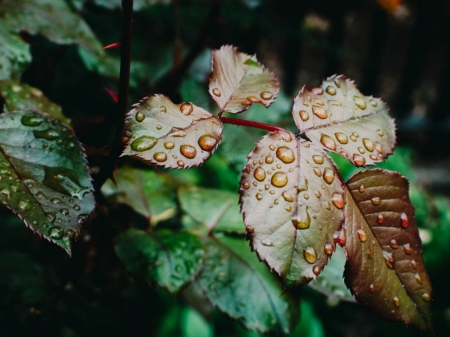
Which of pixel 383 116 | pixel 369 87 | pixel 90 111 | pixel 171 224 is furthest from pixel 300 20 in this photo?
pixel 383 116

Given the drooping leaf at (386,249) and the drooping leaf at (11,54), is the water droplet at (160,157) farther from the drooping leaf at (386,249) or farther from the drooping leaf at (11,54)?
the drooping leaf at (11,54)

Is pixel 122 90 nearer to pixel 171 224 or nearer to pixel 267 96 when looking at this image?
pixel 267 96

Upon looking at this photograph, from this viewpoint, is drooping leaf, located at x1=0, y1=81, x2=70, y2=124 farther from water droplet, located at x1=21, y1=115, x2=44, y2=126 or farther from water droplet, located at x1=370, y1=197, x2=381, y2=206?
water droplet, located at x1=370, y1=197, x2=381, y2=206

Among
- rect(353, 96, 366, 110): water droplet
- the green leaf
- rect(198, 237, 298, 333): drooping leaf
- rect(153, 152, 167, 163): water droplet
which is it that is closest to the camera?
rect(153, 152, 167, 163): water droplet

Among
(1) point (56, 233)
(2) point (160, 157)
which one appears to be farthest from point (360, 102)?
(1) point (56, 233)

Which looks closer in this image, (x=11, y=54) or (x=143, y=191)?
(x=11, y=54)

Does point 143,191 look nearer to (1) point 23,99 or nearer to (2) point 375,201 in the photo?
(1) point 23,99

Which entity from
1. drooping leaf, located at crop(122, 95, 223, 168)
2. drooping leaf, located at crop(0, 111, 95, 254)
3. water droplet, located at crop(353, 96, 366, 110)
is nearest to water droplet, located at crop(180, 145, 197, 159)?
drooping leaf, located at crop(122, 95, 223, 168)
